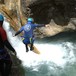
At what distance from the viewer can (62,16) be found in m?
19.2

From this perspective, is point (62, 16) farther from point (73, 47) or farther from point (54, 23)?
point (73, 47)

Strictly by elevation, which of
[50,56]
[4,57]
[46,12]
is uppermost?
[4,57]

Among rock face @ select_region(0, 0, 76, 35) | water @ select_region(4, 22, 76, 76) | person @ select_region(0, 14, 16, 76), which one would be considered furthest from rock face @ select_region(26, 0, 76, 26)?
person @ select_region(0, 14, 16, 76)

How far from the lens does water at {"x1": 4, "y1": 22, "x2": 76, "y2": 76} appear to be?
43.5ft

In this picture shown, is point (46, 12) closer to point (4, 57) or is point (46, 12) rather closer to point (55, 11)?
point (55, 11)

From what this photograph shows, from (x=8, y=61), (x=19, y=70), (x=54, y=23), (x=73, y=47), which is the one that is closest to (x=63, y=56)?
(x=73, y=47)

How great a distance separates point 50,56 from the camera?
15.7 metres

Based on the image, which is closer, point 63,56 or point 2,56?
point 2,56

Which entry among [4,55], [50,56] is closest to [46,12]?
[50,56]

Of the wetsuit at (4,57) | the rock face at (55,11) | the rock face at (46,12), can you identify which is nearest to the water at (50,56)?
the rock face at (46,12)

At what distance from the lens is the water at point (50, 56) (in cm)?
1327

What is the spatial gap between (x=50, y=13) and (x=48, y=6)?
22.3 inches

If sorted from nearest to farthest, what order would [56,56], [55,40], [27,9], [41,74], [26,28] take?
[26,28]
[41,74]
[56,56]
[27,9]
[55,40]

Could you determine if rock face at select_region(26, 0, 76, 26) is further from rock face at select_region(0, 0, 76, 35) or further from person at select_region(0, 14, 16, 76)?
person at select_region(0, 14, 16, 76)
